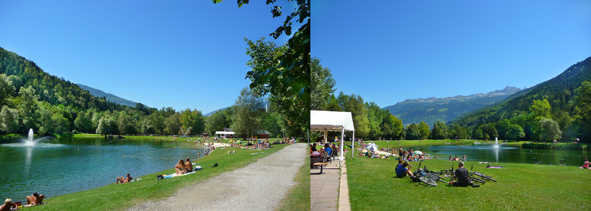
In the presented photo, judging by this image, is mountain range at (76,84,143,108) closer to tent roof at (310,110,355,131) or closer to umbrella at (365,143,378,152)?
tent roof at (310,110,355,131)

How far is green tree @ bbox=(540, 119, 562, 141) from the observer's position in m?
4.01

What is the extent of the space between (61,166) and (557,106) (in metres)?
9.23

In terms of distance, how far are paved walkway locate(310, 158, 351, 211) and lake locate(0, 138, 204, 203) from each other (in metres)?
3.80

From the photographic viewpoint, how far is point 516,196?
307 centimetres

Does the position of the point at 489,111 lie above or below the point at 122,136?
above

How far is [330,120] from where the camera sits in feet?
19.0

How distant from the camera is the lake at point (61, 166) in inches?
129

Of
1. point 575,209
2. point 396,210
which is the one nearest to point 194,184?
point 396,210

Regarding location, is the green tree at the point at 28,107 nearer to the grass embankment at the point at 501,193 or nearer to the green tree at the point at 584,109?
the grass embankment at the point at 501,193

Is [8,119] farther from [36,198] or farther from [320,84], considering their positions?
[320,84]

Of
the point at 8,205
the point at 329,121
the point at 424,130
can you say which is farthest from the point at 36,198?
the point at 424,130

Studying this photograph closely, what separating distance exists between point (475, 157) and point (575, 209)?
2815 millimetres

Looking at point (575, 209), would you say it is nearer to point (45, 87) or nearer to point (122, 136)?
point (45, 87)

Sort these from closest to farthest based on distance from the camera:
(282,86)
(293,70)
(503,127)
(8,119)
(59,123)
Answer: (293,70) < (282,86) < (8,119) < (59,123) < (503,127)
